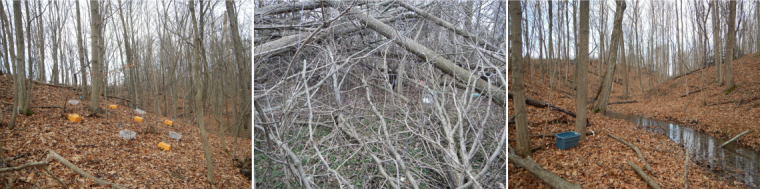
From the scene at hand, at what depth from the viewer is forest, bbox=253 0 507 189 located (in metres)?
1.89

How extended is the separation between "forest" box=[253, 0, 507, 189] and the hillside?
764 centimetres

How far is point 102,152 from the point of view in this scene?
4.52m

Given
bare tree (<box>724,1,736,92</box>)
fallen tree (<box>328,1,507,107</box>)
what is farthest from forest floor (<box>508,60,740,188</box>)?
bare tree (<box>724,1,736,92</box>)

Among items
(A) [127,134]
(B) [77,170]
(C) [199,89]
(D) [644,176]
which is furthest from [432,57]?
(A) [127,134]

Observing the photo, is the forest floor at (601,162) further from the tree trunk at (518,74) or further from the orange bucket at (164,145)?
the orange bucket at (164,145)

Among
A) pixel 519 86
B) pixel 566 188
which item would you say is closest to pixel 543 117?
pixel 566 188

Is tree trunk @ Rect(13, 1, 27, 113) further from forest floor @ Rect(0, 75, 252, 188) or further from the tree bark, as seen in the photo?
forest floor @ Rect(0, 75, 252, 188)

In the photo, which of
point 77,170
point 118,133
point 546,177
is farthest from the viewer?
point 118,133

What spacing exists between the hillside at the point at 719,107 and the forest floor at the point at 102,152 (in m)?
9.81

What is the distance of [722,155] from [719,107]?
6.15m

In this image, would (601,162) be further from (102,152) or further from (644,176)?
(102,152)

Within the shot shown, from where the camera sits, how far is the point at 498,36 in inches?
84.2

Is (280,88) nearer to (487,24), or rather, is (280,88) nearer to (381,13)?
(381,13)

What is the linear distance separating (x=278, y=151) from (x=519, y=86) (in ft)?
7.07
